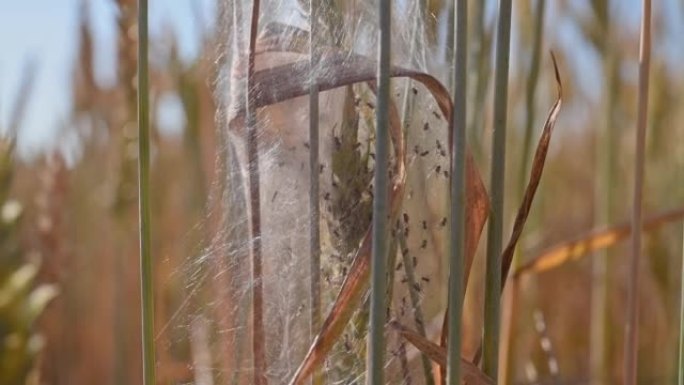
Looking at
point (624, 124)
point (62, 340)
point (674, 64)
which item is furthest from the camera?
point (624, 124)

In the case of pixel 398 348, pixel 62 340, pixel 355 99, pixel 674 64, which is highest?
pixel 674 64

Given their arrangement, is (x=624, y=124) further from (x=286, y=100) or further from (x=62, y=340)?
(x=286, y=100)

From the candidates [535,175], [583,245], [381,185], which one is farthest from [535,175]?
[583,245]

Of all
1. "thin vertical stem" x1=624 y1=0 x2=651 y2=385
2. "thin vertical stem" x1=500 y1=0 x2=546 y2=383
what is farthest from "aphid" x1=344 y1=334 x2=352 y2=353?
"thin vertical stem" x1=500 y1=0 x2=546 y2=383

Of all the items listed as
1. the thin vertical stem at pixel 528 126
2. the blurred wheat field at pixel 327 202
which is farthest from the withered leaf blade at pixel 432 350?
the thin vertical stem at pixel 528 126

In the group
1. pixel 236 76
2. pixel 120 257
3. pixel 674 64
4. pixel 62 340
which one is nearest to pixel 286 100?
pixel 236 76

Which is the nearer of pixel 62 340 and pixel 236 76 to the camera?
pixel 236 76
